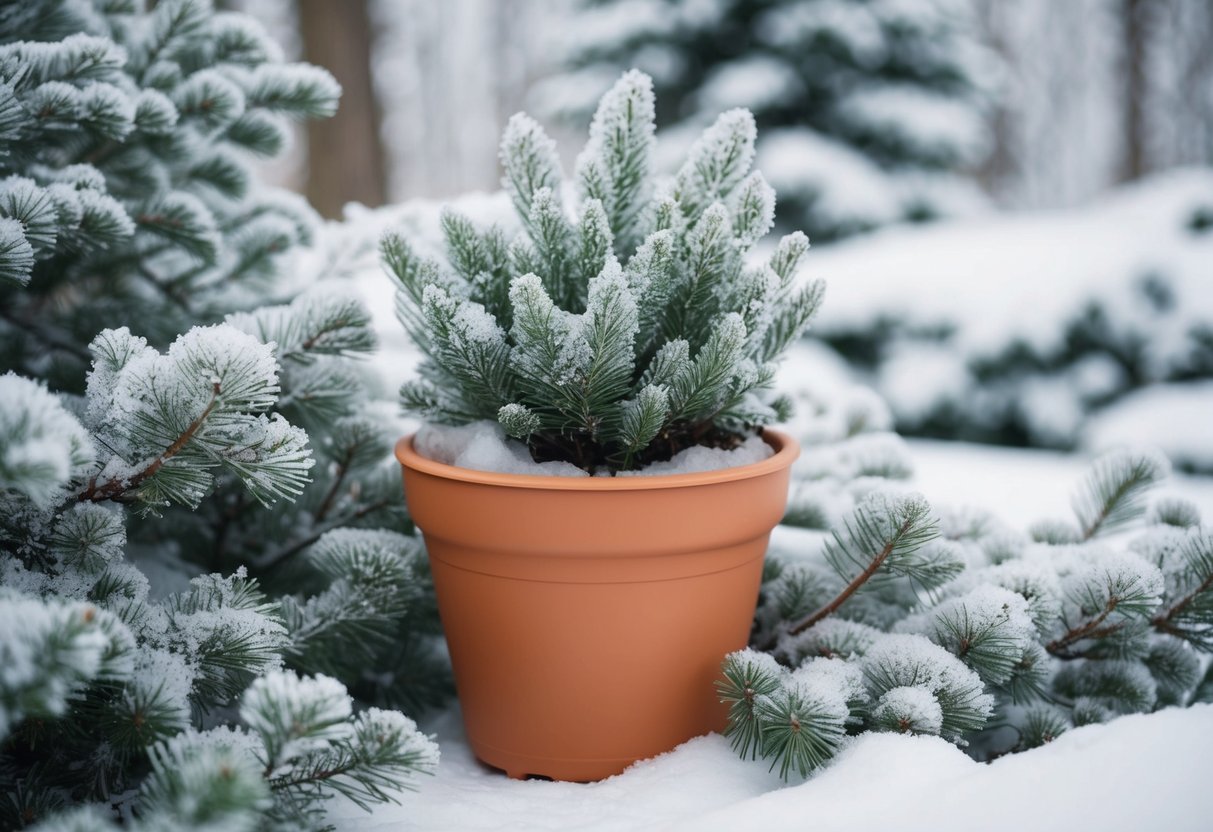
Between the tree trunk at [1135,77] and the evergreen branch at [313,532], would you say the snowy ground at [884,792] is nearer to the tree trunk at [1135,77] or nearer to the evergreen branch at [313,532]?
the evergreen branch at [313,532]

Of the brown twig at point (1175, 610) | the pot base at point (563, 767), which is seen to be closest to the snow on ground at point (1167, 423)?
the brown twig at point (1175, 610)

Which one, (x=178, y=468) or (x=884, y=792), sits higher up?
(x=178, y=468)

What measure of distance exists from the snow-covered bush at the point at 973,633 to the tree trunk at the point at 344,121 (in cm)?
378

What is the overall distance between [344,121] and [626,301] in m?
3.94

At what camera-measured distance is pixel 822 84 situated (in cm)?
432

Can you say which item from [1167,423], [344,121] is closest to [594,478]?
[1167,423]

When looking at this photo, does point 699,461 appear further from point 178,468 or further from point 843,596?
point 178,468

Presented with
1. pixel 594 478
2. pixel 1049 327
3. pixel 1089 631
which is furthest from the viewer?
pixel 1049 327

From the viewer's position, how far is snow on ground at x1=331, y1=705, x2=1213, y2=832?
0.72 m

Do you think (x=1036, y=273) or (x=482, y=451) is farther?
(x=1036, y=273)

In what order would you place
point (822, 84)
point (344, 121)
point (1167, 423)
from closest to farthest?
point (1167, 423) → point (344, 121) → point (822, 84)

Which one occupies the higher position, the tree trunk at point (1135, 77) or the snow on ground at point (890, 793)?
the tree trunk at point (1135, 77)

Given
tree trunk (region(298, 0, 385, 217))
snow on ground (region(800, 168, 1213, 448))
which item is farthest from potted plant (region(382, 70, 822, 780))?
tree trunk (region(298, 0, 385, 217))

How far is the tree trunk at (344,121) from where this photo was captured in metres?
4.14
